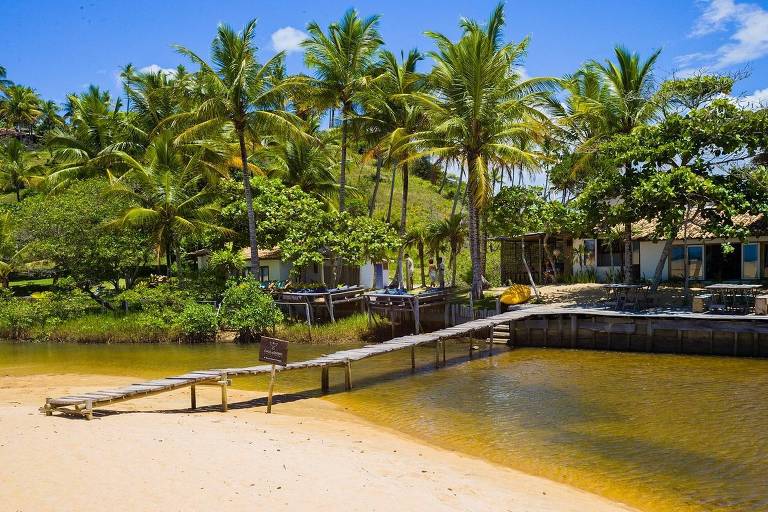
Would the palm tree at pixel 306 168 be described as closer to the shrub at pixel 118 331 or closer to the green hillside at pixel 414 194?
the green hillside at pixel 414 194

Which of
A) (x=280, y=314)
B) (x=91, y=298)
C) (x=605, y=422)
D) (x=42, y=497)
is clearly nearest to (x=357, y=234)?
(x=280, y=314)

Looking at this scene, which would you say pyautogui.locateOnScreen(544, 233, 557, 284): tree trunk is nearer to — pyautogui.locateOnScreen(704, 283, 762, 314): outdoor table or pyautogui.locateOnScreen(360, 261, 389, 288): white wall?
pyautogui.locateOnScreen(360, 261, 389, 288): white wall

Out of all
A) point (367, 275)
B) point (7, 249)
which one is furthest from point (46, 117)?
point (367, 275)

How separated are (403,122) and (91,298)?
1607 cm

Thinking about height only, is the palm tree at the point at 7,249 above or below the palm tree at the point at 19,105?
below

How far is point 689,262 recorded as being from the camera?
92.2 ft

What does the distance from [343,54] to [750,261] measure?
1927 centimetres

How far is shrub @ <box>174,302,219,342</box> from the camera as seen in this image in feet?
82.0

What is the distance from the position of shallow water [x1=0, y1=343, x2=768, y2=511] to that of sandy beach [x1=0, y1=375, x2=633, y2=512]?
1.25 metres

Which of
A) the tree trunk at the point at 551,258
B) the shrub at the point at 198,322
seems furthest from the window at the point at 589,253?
the shrub at the point at 198,322

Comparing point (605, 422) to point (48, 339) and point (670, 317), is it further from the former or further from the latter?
point (48, 339)

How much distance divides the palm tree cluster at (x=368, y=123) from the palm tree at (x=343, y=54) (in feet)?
0.16

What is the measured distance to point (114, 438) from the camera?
9.62 meters

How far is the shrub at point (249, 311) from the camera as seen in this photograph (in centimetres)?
2461
